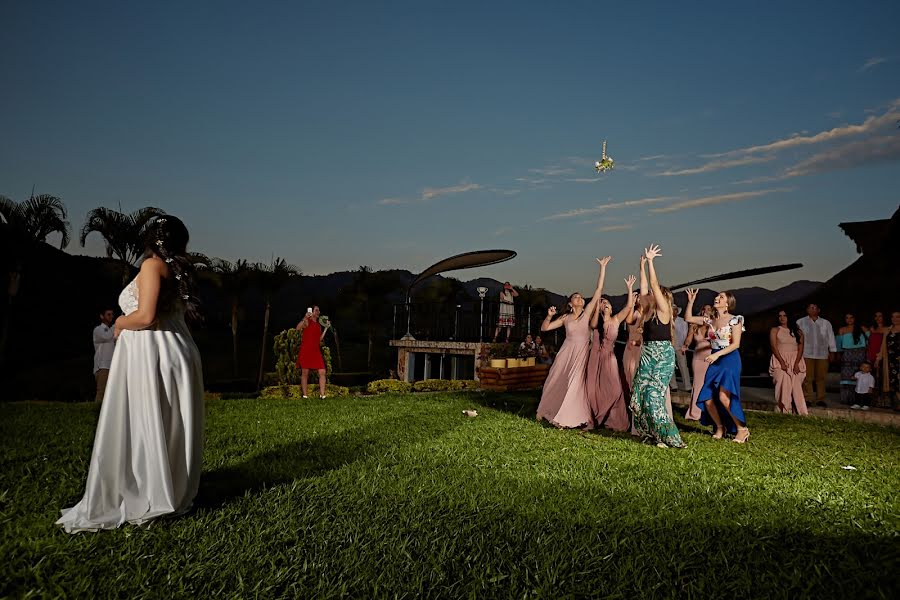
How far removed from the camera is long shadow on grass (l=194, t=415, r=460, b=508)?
213 inches

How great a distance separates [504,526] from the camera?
4543 mm

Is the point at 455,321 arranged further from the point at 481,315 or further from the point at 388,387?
the point at 388,387

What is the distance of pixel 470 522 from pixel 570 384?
5512 mm

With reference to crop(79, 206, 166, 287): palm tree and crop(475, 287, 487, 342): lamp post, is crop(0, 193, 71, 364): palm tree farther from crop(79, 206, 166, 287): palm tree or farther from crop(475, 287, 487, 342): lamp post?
crop(475, 287, 487, 342): lamp post

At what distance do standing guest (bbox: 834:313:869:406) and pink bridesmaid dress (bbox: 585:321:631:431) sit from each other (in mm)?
7287

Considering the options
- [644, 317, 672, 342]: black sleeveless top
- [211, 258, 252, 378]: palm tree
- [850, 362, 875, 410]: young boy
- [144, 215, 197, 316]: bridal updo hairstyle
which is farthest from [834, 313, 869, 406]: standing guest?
[211, 258, 252, 378]: palm tree

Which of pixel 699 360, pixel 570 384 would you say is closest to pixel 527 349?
pixel 699 360

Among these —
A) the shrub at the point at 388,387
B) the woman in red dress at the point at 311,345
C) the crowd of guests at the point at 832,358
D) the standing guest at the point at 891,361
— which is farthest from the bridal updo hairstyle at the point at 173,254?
the standing guest at the point at 891,361

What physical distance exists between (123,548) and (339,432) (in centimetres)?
469

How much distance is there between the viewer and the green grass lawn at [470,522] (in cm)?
361

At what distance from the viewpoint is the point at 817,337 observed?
1403 cm

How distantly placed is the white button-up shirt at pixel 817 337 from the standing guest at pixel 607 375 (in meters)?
6.06

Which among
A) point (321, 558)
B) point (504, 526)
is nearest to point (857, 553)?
point (504, 526)

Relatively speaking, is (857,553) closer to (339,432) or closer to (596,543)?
(596,543)
